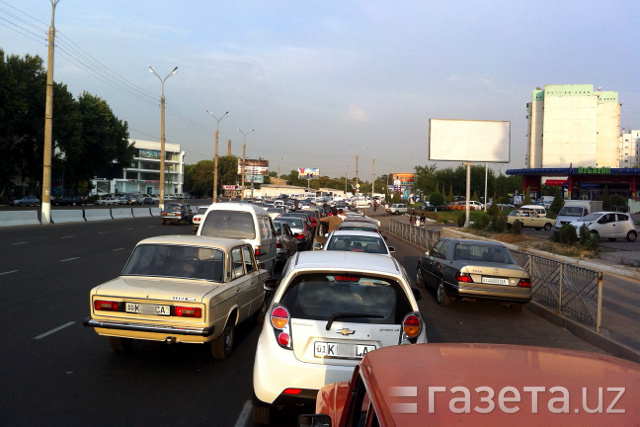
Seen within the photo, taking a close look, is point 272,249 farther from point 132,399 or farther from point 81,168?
point 81,168

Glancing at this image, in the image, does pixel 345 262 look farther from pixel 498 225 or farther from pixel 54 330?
pixel 498 225

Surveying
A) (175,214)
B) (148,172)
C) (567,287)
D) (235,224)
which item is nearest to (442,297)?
(567,287)

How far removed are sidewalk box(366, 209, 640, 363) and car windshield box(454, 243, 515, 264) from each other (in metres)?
1.20

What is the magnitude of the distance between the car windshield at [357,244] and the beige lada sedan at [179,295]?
12.5 feet

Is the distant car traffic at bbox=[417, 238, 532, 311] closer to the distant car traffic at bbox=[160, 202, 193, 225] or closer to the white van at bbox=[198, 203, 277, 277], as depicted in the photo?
the white van at bbox=[198, 203, 277, 277]

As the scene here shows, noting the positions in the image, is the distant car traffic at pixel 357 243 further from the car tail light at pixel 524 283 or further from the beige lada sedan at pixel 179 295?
the beige lada sedan at pixel 179 295

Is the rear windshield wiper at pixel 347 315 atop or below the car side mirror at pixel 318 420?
atop

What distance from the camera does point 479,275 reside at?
11.0 m

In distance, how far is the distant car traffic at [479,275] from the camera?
11.0 m

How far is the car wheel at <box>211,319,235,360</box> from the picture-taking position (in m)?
6.97

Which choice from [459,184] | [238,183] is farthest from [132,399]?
[238,183]

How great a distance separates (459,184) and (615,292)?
318 ft

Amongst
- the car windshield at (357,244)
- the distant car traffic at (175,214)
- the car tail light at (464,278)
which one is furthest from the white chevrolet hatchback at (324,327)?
the distant car traffic at (175,214)

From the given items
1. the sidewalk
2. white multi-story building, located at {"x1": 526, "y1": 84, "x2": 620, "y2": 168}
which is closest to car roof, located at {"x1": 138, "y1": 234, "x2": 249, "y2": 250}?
the sidewalk
